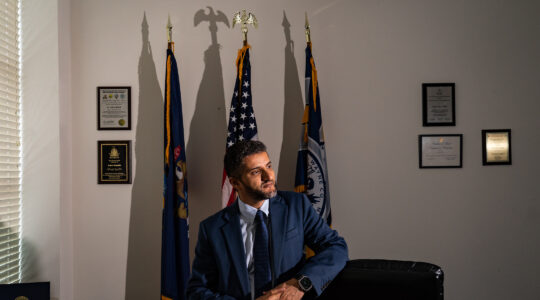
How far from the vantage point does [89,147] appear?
2680 millimetres

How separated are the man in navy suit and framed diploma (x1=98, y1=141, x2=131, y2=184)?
1.36 m

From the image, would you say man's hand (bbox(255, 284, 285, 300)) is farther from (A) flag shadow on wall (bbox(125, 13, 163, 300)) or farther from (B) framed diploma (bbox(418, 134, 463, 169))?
(B) framed diploma (bbox(418, 134, 463, 169))

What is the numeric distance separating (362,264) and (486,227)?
6.07 ft

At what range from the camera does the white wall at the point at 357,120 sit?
268 cm

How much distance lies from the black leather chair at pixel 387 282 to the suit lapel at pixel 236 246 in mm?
325

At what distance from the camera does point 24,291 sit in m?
1.97

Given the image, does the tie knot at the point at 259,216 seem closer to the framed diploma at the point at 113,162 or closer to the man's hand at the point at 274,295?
the man's hand at the point at 274,295

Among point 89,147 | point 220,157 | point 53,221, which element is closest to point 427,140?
point 220,157

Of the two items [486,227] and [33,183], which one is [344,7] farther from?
[33,183]

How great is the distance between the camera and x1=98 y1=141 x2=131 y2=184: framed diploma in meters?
2.67

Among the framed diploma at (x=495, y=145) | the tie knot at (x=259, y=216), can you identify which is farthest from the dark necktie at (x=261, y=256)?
the framed diploma at (x=495, y=145)

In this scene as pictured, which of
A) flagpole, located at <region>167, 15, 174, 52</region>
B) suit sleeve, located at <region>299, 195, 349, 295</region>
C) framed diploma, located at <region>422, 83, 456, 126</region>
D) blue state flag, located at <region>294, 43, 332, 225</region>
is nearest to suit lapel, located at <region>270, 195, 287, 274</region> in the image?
suit sleeve, located at <region>299, 195, 349, 295</region>

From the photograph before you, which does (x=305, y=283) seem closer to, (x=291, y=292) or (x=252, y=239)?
(x=291, y=292)

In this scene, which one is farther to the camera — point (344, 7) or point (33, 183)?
point (344, 7)
